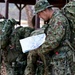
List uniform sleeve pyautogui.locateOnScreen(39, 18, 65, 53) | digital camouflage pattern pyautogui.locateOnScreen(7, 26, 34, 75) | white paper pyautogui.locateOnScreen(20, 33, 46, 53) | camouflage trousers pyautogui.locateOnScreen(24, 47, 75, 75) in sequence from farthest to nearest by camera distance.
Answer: digital camouflage pattern pyautogui.locateOnScreen(7, 26, 34, 75) → white paper pyautogui.locateOnScreen(20, 33, 46, 53) → camouflage trousers pyautogui.locateOnScreen(24, 47, 75, 75) → uniform sleeve pyautogui.locateOnScreen(39, 18, 65, 53)

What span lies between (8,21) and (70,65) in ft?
7.40

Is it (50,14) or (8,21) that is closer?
(50,14)

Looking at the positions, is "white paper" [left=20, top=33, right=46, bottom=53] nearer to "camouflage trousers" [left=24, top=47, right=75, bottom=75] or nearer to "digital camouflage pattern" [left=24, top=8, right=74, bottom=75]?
"digital camouflage pattern" [left=24, top=8, right=74, bottom=75]

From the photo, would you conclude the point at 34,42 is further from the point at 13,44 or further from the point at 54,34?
the point at 13,44

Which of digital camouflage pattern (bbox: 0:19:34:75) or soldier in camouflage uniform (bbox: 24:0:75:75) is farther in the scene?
digital camouflage pattern (bbox: 0:19:34:75)

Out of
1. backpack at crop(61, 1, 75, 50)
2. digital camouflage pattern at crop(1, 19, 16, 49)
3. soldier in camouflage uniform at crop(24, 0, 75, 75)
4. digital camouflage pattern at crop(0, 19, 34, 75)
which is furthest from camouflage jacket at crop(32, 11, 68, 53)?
digital camouflage pattern at crop(1, 19, 16, 49)

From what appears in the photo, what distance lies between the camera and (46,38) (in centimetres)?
377

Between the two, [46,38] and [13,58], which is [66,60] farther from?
[13,58]

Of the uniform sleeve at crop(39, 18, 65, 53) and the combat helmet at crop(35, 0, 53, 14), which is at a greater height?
the combat helmet at crop(35, 0, 53, 14)

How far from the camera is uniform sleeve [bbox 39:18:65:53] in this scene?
362cm

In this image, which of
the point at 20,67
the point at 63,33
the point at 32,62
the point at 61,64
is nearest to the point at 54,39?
the point at 63,33

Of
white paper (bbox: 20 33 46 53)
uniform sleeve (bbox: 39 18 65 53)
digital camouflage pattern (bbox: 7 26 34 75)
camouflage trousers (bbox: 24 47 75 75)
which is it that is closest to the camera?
uniform sleeve (bbox: 39 18 65 53)

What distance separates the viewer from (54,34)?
12.0 feet

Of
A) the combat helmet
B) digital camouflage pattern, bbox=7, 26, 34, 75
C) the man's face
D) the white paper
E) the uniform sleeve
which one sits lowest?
digital camouflage pattern, bbox=7, 26, 34, 75
